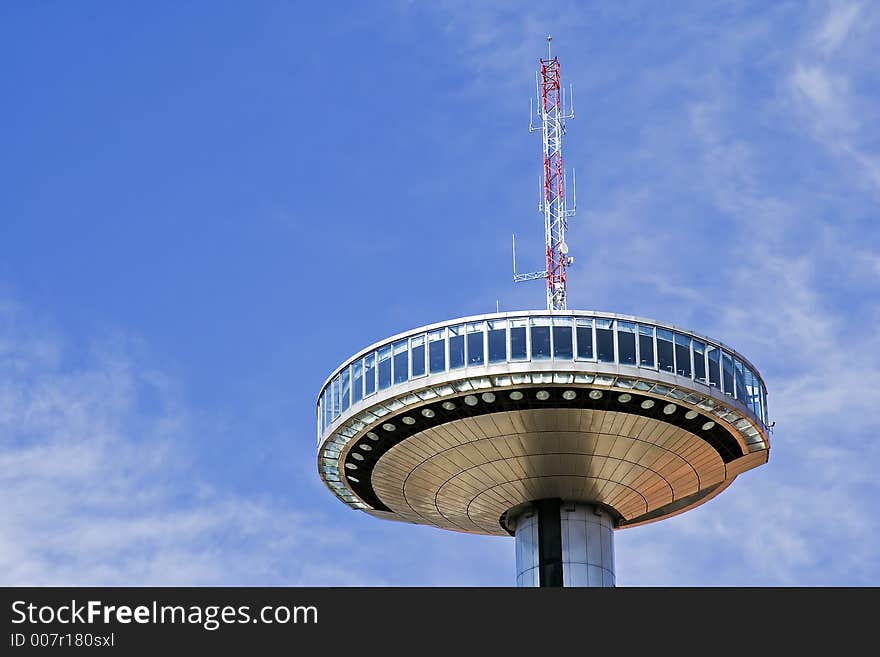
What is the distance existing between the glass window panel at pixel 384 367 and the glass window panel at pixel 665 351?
32.3ft

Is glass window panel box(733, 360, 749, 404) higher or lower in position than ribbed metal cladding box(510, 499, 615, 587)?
higher

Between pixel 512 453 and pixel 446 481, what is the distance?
403cm

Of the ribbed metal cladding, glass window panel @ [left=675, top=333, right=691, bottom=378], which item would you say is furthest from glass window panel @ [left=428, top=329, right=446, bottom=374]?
the ribbed metal cladding

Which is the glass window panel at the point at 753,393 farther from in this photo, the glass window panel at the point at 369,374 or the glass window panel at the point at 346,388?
the glass window panel at the point at 346,388

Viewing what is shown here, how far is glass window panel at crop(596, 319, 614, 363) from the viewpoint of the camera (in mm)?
57312

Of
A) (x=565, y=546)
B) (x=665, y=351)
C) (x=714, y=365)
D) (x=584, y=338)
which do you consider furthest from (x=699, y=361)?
(x=565, y=546)

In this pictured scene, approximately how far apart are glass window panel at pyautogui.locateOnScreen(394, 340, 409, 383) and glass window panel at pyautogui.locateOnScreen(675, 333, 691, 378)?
974 cm

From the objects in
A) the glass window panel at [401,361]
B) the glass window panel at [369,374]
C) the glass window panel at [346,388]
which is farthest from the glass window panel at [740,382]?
the glass window panel at [346,388]

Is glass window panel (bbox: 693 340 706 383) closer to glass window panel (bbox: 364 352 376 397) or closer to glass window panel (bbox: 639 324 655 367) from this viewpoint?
glass window panel (bbox: 639 324 655 367)

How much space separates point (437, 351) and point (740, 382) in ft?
38.0

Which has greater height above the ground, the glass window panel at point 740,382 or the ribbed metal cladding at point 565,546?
the glass window panel at point 740,382

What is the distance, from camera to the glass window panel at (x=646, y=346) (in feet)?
189
